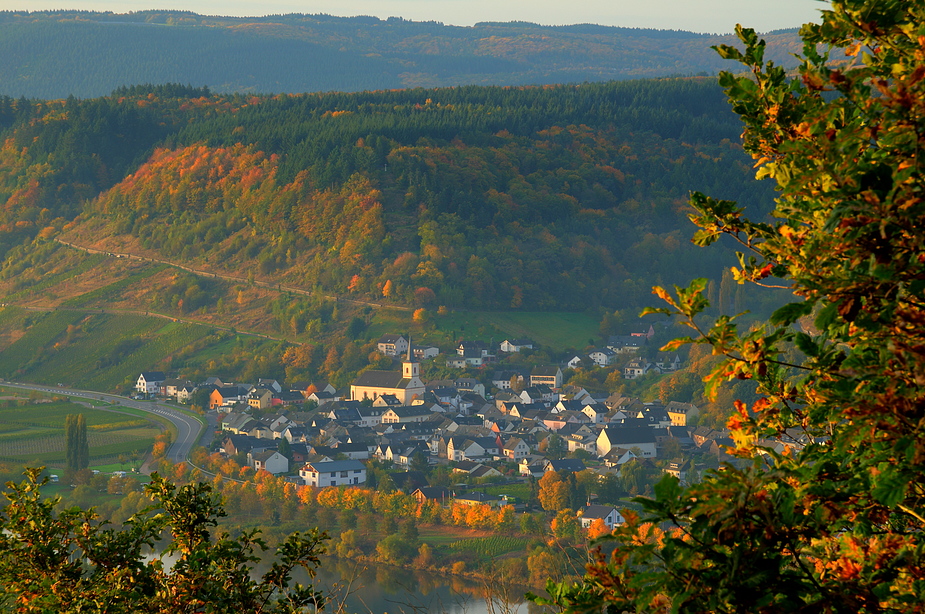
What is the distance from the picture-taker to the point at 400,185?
3123 inches

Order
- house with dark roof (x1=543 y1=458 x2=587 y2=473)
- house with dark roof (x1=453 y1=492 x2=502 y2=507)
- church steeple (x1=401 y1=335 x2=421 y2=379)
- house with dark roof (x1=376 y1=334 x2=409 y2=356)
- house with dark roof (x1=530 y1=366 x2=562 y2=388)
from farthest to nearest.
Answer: house with dark roof (x1=376 y1=334 x2=409 y2=356) < house with dark roof (x1=530 y1=366 x2=562 y2=388) < church steeple (x1=401 y1=335 x2=421 y2=379) < house with dark roof (x1=543 y1=458 x2=587 y2=473) < house with dark roof (x1=453 y1=492 x2=502 y2=507)

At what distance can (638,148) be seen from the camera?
94.7m

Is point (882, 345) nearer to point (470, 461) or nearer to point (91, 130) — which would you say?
point (470, 461)

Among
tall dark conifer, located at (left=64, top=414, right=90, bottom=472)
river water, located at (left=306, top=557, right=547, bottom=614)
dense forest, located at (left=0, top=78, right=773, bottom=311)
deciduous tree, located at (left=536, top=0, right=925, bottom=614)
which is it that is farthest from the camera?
dense forest, located at (left=0, top=78, right=773, bottom=311)

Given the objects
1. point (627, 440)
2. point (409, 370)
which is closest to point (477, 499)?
point (627, 440)

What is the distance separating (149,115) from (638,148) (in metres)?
45.5

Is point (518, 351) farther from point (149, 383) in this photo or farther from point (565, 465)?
point (565, 465)

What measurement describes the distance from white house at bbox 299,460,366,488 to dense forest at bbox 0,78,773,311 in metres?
26.5

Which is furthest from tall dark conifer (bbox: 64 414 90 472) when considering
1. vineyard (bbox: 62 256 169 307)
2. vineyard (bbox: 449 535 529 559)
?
vineyard (bbox: 62 256 169 307)

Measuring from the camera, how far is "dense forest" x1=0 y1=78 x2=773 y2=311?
7175cm

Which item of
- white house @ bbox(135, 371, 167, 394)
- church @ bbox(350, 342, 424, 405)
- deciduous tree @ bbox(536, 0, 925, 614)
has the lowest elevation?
white house @ bbox(135, 371, 167, 394)

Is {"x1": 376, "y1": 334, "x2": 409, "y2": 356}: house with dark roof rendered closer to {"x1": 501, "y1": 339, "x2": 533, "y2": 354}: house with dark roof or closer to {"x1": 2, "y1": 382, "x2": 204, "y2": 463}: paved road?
{"x1": 501, "y1": 339, "x2": 533, "y2": 354}: house with dark roof

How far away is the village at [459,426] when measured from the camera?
3878 centimetres

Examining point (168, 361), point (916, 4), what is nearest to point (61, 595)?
point (916, 4)
